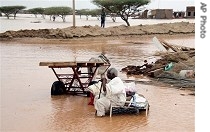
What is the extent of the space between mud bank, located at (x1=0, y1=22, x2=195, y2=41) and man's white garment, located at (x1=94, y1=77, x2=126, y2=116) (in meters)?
22.6

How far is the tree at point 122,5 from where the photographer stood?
4081cm

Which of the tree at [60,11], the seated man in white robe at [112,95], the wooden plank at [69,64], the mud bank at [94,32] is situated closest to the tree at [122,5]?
the mud bank at [94,32]

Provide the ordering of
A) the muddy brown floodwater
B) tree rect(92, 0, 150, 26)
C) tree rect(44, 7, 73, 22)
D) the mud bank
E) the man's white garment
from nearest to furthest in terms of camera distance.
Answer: the muddy brown floodwater, the man's white garment, the mud bank, tree rect(92, 0, 150, 26), tree rect(44, 7, 73, 22)

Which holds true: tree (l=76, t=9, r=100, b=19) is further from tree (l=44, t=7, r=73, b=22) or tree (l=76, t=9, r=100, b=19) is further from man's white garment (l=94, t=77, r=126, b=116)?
man's white garment (l=94, t=77, r=126, b=116)

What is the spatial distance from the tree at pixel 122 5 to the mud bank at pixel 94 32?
5.20 m

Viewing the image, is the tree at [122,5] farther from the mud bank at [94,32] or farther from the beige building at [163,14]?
the beige building at [163,14]

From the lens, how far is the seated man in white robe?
680cm

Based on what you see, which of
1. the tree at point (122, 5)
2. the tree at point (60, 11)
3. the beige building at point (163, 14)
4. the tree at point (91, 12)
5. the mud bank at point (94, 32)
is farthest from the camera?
the tree at point (91, 12)

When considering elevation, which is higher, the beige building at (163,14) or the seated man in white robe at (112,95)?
the beige building at (163,14)

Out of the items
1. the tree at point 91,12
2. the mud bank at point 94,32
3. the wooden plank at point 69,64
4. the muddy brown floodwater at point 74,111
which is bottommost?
the muddy brown floodwater at point 74,111

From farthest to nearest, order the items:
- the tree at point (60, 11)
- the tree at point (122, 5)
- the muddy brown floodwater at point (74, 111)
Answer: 1. the tree at point (60, 11)
2. the tree at point (122, 5)
3. the muddy brown floodwater at point (74, 111)

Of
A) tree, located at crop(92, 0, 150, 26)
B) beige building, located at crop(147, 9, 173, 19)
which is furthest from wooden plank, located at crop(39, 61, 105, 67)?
beige building, located at crop(147, 9, 173, 19)

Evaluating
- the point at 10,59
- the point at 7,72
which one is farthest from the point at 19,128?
the point at 10,59

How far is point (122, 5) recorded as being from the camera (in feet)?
133
